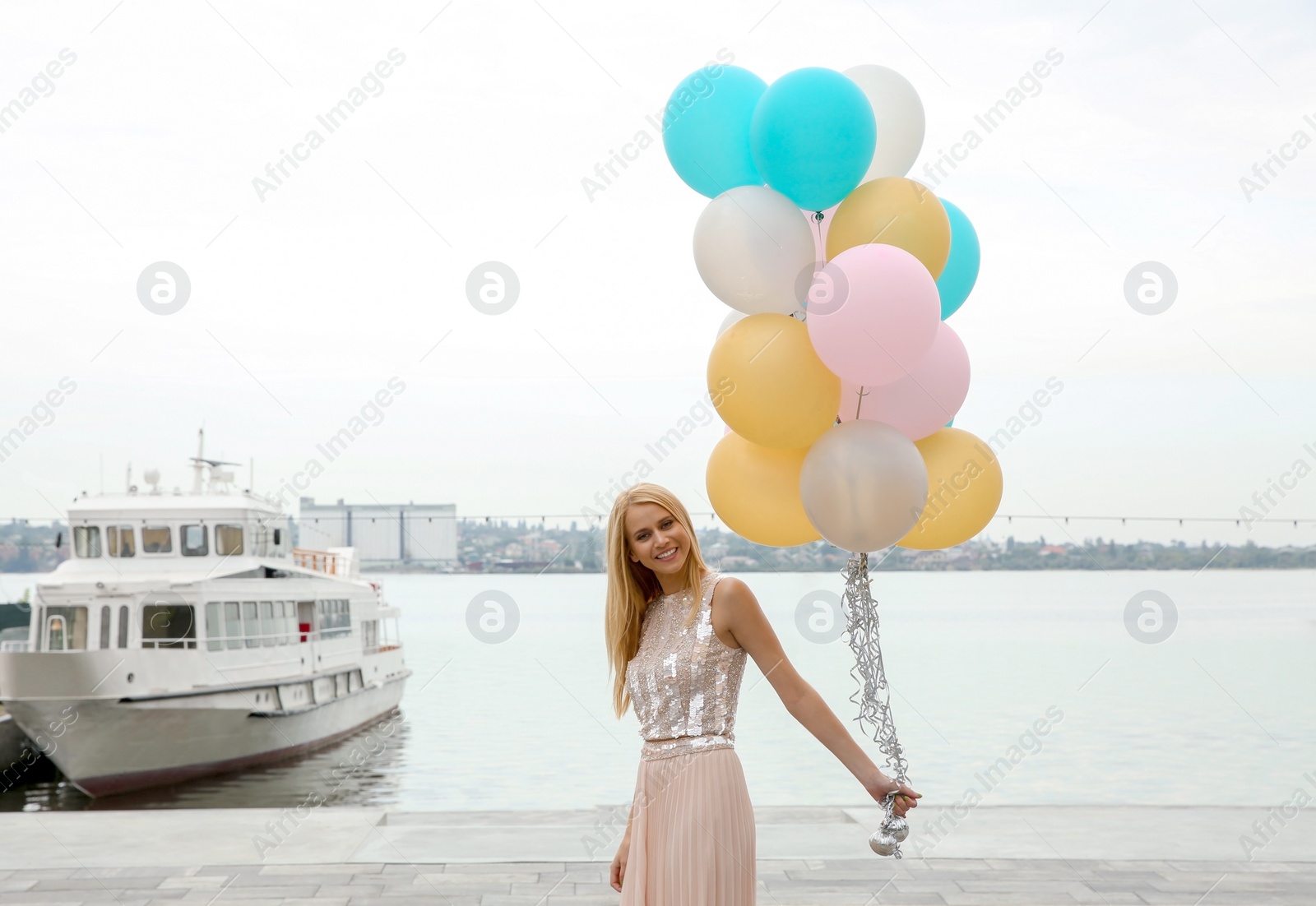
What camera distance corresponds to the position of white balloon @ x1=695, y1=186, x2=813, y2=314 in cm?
353

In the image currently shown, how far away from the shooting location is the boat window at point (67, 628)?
14938 millimetres

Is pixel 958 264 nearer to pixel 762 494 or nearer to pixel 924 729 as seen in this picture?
pixel 762 494

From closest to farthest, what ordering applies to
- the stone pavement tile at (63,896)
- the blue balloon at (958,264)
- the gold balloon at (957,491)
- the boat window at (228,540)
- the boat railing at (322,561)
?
the gold balloon at (957,491)
the blue balloon at (958,264)
the stone pavement tile at (63,896)
the boat window at (228,540)
the boat railing at (322,561)

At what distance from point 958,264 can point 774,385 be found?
1.03m

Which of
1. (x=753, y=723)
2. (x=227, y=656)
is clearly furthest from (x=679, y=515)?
(x=753, y=723)

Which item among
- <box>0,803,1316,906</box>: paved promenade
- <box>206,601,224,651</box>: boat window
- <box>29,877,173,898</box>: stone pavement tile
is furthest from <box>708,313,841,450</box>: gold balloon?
<box>206,601,224,651</box>: boat window

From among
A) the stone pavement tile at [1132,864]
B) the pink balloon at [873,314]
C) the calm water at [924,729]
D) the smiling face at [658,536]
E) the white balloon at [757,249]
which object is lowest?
the calm water at [924,729]

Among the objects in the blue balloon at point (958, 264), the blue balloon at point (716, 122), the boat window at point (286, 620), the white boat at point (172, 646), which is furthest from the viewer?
the boat window at point (286, 620)

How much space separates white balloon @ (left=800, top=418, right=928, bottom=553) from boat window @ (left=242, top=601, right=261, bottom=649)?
14.2m

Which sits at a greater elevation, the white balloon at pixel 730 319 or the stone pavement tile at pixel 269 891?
the white balloon at pixel 730 319

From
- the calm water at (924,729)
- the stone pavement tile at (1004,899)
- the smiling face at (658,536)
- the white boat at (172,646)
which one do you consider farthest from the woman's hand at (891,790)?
the white boat at (172,646)

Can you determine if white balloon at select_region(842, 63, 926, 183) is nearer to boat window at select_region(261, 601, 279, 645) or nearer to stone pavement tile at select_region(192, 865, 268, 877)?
stone pavement tile at select_region(192, 865, 268, 877)

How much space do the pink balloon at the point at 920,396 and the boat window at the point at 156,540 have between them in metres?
14.6

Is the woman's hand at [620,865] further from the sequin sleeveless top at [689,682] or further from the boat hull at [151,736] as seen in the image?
the boat hull at [151,736]
